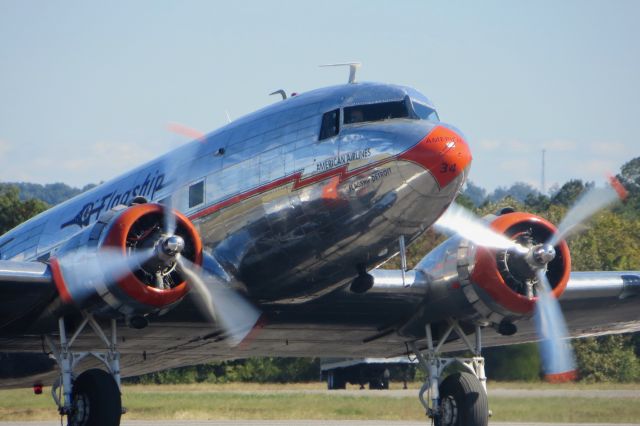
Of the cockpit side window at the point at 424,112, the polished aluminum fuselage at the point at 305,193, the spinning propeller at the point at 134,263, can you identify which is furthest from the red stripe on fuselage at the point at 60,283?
the cockpit side window at the point at 424,112

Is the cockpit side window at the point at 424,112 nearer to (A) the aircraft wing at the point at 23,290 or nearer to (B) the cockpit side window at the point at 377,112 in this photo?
(B) the cockpit side window at the point at 377,112

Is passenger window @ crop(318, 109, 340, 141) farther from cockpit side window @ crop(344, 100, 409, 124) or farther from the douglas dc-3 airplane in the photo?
cockpit side window @ crop(344, 100, 409, 124)

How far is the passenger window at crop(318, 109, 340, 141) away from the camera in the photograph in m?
16.1

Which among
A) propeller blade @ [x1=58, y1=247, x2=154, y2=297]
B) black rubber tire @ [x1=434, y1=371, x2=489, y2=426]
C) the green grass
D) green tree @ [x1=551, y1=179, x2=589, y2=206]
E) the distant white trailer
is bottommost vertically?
black rubber tire @ [x1=434, y1=371, x2=489, y2=426]

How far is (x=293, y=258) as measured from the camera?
16422 mm

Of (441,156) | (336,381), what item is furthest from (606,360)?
(441,156)

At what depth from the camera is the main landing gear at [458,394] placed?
1766 cm

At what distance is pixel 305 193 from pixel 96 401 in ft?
13.5

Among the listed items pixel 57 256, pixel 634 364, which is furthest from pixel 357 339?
pixel 634 364

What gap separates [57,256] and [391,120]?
5.19 m

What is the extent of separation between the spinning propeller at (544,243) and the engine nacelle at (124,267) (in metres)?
4.27

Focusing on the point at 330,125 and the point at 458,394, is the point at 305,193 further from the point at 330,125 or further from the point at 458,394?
the point at 458,394

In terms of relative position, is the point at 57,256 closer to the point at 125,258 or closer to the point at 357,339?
the point at 125,258

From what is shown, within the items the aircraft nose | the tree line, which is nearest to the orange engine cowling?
the aircraft nose
